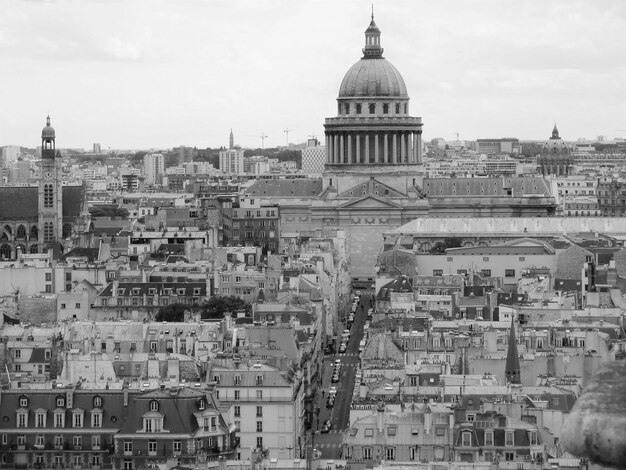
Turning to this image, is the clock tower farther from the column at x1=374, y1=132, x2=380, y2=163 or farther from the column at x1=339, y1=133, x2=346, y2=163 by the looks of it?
the column at x1=374, y1=132, x2=380, y2=163

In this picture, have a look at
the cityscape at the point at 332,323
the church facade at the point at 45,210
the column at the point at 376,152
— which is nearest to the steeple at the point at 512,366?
the cityscape at the point at 332,323

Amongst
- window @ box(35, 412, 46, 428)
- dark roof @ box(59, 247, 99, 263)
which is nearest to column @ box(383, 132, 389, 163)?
dark roof @ box(59, 247, 99, 263)

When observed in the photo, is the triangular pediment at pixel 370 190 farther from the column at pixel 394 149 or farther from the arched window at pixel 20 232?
the arched window at pixel 20 232

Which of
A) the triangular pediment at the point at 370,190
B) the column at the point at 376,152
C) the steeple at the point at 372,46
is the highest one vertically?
the steeple at the point at 372,46

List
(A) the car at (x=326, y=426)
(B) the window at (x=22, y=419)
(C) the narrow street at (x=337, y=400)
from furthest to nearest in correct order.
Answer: (A) the car at (x=326, y=426) < (C) the narrow street at (x=337, y=400) < (B) the window at (x=22, y=419)

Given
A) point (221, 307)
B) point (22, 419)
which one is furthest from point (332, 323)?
point (22, 419)

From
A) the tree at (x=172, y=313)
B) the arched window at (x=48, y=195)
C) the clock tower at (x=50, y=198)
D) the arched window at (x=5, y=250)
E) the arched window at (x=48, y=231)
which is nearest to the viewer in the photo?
the tree at (x=172, y=313)

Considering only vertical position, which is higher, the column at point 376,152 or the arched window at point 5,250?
the column at point 376,152
